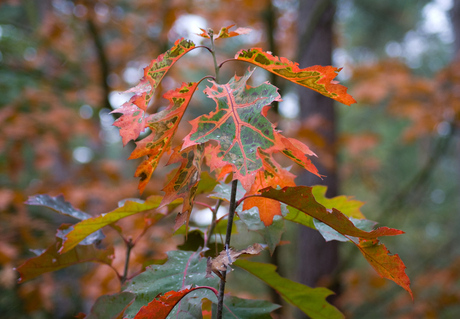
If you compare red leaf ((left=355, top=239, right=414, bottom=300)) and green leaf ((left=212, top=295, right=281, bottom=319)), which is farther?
green leaf ((left=212, top=295, right=281, bottom=319))

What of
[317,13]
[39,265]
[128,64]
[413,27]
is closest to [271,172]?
[39,265]

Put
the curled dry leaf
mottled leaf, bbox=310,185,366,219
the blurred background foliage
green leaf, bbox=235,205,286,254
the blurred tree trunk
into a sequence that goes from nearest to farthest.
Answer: the curled dry leaf
green leaf, bbox=235,205,286,254
mottled leaf, bbox=310,185,366,219
the blurred background foliage
the blurred tree trunk

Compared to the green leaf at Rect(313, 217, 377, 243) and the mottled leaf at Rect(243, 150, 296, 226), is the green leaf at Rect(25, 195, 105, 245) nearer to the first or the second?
the mottled leaf at Rect(243, 150, 296, 226)

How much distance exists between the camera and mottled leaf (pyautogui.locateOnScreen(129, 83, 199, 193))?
1.58 ft

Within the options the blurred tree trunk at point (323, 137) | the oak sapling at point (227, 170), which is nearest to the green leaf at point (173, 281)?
the oak sapling at point (227, 170)

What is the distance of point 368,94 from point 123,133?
2763mm

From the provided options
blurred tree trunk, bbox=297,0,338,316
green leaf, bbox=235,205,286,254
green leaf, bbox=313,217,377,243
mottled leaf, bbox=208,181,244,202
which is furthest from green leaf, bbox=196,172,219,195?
blurred tree trunk, bbox=297,0,338,316

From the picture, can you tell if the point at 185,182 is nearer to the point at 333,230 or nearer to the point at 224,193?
the point at 224,193

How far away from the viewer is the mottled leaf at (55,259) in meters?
0.63

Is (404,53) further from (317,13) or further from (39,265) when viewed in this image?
(39,265)

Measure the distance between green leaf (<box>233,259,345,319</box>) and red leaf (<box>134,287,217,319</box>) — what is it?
0.62 ft

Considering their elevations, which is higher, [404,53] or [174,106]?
[404,53]

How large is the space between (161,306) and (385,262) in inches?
14.6

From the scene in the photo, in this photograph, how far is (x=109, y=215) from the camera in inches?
24.6
